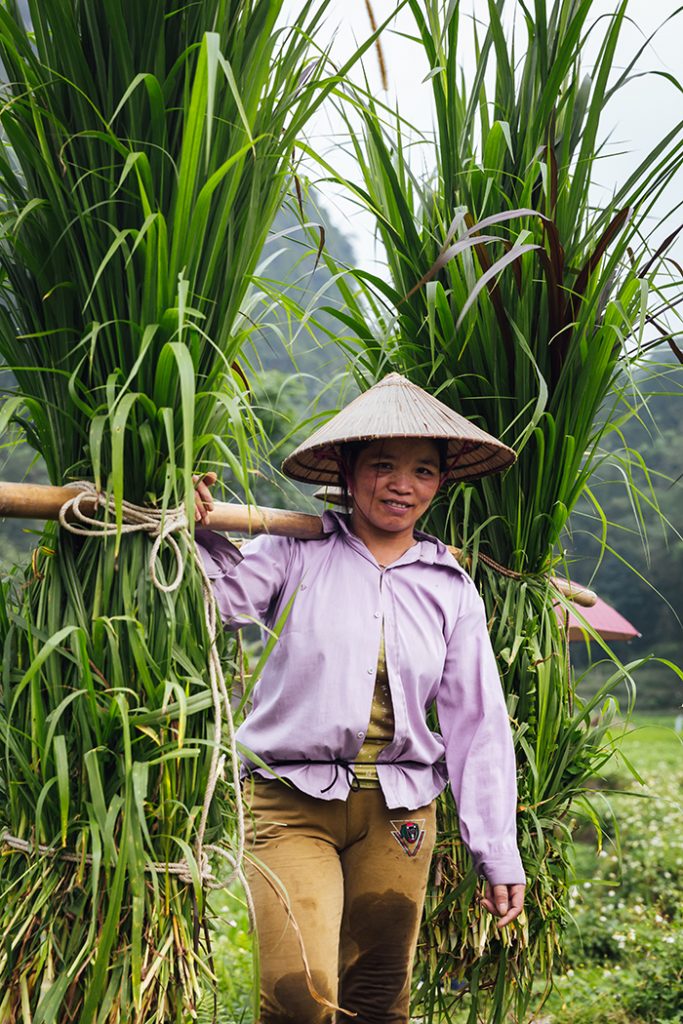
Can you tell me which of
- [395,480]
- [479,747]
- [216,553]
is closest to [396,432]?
[395,480]

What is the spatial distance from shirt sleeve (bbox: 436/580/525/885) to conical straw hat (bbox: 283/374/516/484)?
30cm

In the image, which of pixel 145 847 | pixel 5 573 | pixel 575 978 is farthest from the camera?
pixel 575 978

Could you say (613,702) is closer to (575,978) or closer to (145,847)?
(145,847)

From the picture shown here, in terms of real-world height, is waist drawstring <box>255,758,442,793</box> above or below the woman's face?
below

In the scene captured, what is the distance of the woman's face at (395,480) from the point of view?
2.46 meters

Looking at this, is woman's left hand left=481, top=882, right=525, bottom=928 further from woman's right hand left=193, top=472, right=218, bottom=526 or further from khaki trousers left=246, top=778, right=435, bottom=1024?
woman's right hand left=193, top=472, right=218, bottom=526

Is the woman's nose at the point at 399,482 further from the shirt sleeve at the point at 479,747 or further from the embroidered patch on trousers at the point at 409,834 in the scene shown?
the embroidered patch on trousers at the point at 409,834

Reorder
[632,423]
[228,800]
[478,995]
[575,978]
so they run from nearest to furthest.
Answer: [228,800] < [478,995] < [575,978] < [632,423]

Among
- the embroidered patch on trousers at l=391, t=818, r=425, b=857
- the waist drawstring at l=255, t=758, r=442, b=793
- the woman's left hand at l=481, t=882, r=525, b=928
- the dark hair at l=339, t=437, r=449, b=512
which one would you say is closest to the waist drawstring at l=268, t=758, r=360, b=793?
the waist drawstring at l=255, t=758, r=442, b=793

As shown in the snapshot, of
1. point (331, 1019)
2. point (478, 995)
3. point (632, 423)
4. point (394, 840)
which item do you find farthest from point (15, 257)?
point (632, 423)

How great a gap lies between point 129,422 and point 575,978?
12.8ft

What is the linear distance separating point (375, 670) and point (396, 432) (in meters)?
0.49

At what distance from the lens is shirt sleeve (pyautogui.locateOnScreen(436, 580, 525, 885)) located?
2.49 meters

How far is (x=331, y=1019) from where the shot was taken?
7.30ft
